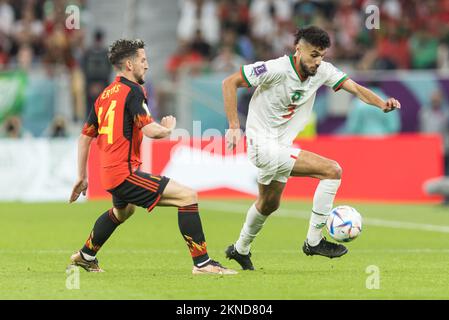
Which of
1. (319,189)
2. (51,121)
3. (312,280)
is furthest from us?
(51,121)

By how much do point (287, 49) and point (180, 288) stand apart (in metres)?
15.9

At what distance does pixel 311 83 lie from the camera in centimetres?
1073

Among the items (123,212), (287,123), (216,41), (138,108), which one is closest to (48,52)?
(216,41)

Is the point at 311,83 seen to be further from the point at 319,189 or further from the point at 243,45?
the point at 243,45

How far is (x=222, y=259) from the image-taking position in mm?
11742

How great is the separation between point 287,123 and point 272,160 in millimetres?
506

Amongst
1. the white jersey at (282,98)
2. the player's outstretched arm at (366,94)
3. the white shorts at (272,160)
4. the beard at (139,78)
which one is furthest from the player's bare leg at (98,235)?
the player's outstretched arm at (366,94)

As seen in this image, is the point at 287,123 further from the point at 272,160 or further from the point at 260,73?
the point at 260,73

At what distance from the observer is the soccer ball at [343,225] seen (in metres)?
10.6

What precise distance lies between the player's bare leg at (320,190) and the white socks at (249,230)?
1.58 ft

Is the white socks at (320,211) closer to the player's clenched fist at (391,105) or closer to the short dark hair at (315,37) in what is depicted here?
the player's clenched fist at (391,105)

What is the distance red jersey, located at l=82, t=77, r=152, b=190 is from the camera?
31.8 ft

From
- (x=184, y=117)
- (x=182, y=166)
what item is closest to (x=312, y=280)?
(x=182, y=166)
